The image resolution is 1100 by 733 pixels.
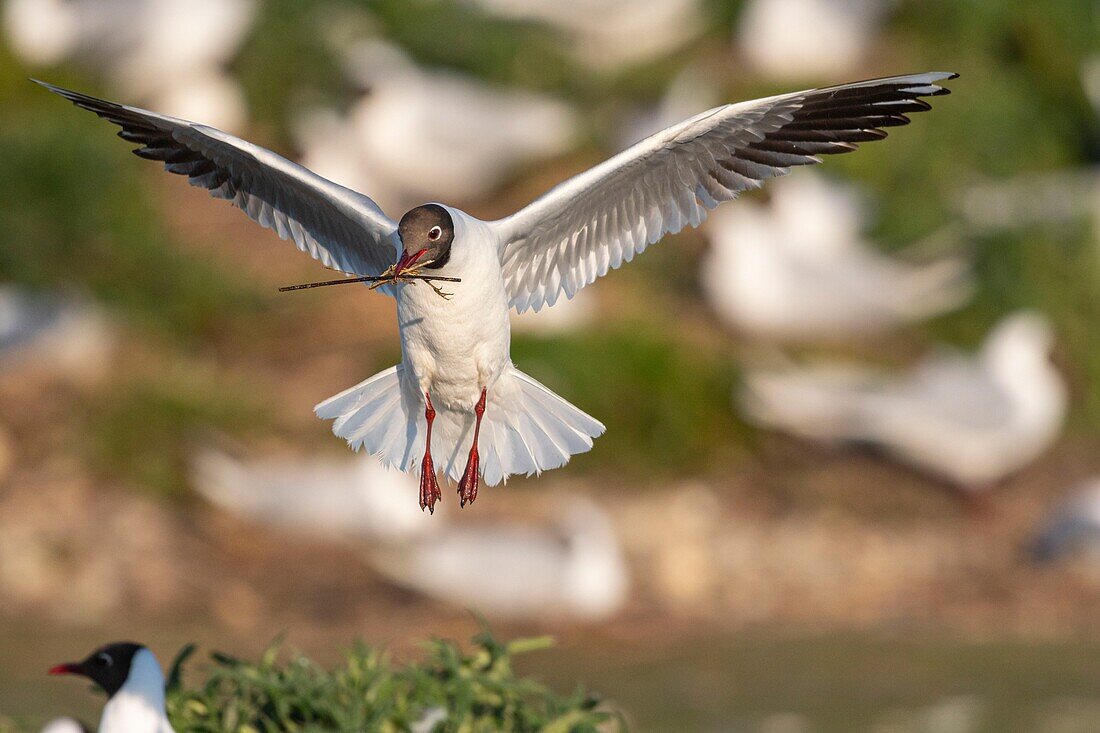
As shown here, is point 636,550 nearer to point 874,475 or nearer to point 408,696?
point 874,475

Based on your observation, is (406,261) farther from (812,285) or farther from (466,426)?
(812,285)

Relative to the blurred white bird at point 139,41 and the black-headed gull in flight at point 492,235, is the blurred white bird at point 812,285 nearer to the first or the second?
the blurred white bird at point 139,41

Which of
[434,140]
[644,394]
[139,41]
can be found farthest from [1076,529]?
[139,41]

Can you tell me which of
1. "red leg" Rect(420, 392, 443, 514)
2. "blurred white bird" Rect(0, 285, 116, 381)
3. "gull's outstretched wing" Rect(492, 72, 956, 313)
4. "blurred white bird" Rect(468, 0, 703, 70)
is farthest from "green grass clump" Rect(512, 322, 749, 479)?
"red leg" Rect(420, 392, 443, 514)

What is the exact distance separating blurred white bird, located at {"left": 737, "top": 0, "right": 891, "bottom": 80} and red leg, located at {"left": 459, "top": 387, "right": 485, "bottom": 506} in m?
5.56

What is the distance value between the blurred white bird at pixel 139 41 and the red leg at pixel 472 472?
5.15 metres

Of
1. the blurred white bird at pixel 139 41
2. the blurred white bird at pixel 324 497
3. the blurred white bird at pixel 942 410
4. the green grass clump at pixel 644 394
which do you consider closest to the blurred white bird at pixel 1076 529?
the blurred white bird at pixel 942 410

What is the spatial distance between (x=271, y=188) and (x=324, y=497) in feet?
7.79

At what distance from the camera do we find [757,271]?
7.27 meters

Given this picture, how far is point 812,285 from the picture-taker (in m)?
7.27

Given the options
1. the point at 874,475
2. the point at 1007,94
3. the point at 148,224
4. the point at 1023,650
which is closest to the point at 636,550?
the point at 874,475

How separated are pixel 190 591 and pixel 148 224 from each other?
7.35ft

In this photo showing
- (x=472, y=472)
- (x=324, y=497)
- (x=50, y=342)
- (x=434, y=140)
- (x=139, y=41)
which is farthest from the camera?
(x=139, y=41)

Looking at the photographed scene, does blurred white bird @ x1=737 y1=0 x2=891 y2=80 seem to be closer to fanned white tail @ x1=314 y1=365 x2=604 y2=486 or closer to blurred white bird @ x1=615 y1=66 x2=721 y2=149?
blurred white bird @ x1=615 y1=66 x2=721 y2=149
